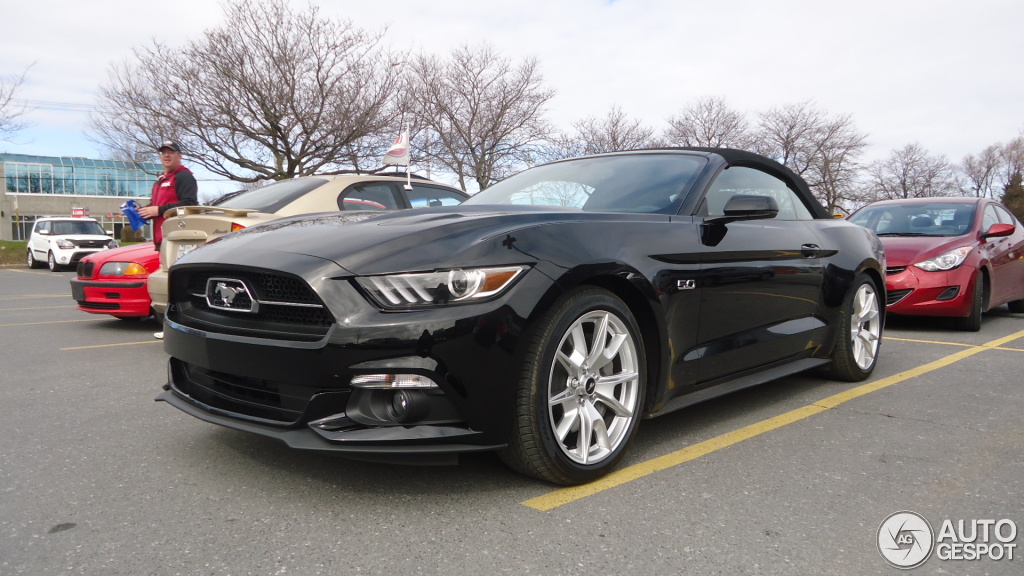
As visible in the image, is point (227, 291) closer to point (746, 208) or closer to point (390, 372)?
point (390, 372)

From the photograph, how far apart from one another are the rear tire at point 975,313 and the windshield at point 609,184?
473 centimetres

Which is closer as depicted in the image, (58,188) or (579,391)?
(579,391)

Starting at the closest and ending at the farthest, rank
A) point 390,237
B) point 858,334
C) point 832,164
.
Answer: point 390,237 → point 858,334 → point 832,164

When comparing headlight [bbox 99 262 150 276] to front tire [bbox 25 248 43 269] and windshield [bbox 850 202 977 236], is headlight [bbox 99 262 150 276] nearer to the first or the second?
windshield [bbox 850 202 977 236]

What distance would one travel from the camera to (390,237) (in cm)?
259

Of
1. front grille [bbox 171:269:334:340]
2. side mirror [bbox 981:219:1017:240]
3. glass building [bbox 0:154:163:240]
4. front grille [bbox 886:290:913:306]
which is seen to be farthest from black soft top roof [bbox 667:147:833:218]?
glass building [bbox 0:154:163:240]

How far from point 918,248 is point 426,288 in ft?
20.7

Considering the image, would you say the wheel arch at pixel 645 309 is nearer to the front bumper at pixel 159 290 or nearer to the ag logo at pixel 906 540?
the ag logo at pixel 906 540

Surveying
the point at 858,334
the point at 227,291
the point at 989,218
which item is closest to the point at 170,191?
the point at 227,291

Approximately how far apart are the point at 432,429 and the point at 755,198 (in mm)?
1908

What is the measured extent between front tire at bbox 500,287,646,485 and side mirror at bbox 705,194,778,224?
828 mm

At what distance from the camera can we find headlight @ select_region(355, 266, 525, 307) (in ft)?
7.95

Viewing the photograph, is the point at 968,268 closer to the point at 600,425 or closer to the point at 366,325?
the point at 600,425

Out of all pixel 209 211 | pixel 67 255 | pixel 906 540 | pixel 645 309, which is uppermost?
pixel 209 211
